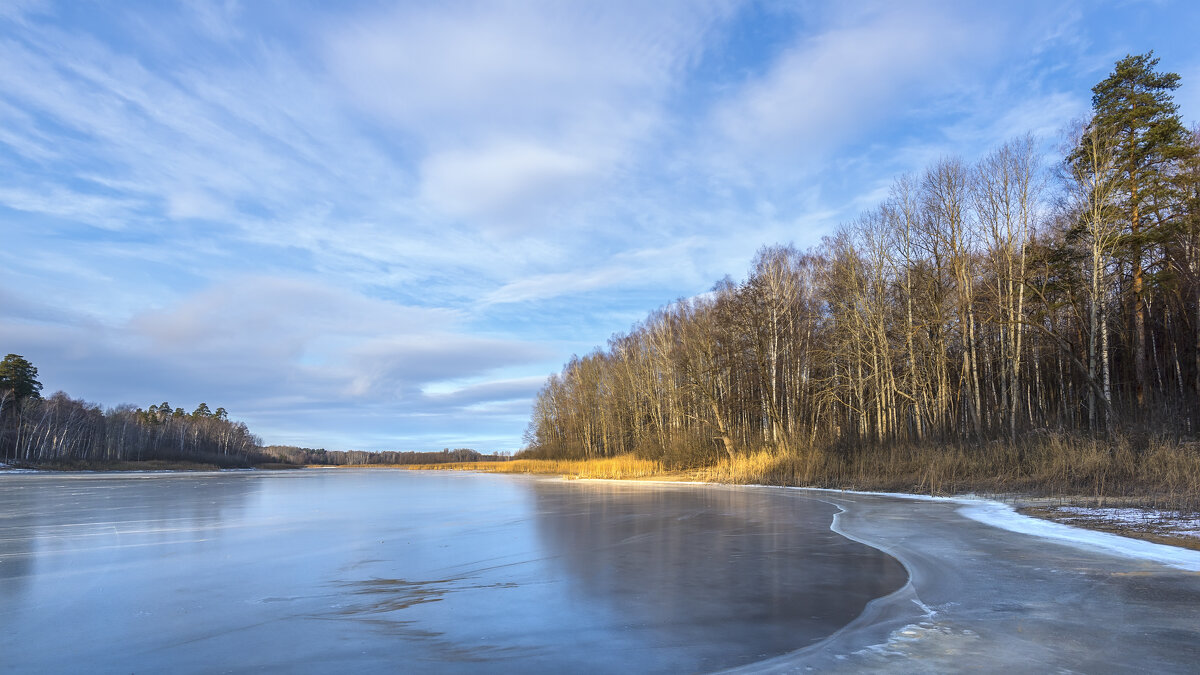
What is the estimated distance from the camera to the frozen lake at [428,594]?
3.99 m

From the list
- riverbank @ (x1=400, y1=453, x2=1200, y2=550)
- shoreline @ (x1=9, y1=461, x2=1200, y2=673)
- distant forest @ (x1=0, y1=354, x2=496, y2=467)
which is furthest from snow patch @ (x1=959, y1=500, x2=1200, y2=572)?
distant forest @ (x1=0, y1=354, x2=496, y2=467)

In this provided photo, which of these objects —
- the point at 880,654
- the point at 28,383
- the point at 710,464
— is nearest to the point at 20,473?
the point at 28,383

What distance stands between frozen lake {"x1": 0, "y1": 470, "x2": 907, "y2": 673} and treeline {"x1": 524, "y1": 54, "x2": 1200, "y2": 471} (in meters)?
13.9

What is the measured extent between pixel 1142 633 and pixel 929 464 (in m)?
15.1

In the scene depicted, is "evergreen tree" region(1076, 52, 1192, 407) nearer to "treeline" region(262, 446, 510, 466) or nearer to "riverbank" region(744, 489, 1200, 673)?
"riverbank" region(744, 489, 1200, 673)

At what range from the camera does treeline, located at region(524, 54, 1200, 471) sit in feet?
62.9

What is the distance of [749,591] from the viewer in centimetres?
566

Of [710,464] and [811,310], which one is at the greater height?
[811,310]

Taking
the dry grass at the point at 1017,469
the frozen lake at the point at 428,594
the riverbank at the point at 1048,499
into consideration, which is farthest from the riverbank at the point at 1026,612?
the dry grass at the point at 1017,469

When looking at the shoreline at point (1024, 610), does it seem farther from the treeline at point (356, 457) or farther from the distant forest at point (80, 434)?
the treeline at point (356, 457)

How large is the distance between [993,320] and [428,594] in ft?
72.1

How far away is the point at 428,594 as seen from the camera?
18.8ft

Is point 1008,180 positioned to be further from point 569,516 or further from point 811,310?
point 569,516

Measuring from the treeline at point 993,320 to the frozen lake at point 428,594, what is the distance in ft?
45.6
